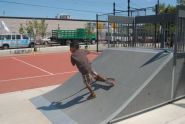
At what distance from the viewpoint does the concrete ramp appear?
5867 mm

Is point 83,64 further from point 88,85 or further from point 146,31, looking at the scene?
point 146,31

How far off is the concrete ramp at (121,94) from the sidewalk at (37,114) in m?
0.17

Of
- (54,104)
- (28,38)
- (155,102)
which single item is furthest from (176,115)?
(28,38)

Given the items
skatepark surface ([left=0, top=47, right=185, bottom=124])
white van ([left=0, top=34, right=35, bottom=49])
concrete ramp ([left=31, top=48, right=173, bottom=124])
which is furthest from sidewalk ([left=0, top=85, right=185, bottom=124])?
white van ([left=0, top=34, right=35, bottom=49])

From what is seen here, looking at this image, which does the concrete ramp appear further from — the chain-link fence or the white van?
the white van

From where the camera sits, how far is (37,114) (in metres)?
6.71

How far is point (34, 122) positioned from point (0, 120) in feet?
2.95

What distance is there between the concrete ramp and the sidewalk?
17cm

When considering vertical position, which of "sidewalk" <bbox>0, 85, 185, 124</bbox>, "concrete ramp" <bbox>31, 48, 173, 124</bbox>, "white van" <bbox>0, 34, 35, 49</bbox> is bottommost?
"sidewalk" <bbox>0, 85, 185, 124</bbox>

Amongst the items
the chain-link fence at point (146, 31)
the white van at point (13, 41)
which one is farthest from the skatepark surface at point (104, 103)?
the white van at point (13, 41)

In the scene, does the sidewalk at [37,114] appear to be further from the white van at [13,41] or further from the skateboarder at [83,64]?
the white van at [13,41]

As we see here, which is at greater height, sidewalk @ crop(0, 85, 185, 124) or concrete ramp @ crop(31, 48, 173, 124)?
concrete ramp @ crop(31, 48, 173, 124)

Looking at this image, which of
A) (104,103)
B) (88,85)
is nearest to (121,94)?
(104,103)

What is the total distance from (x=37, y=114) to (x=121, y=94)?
7.24 feet
